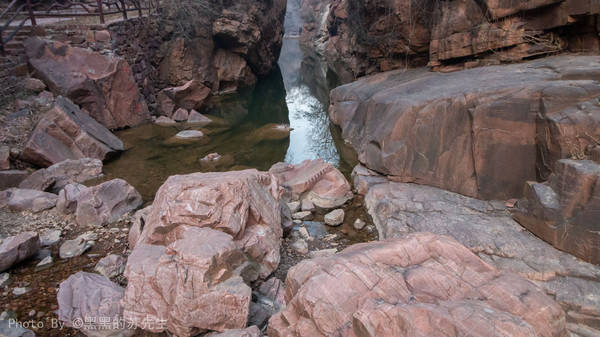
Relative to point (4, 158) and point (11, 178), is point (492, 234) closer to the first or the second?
point (11, 178)

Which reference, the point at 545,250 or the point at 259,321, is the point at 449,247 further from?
the point at 545,250

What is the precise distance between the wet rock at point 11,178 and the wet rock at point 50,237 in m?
1.98

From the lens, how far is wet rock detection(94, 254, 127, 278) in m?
4.39

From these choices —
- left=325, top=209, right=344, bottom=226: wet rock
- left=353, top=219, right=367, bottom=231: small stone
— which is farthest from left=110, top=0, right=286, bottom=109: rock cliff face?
left=353, top=219, right=367, bottom=231: small stone

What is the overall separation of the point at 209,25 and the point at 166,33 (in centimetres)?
274

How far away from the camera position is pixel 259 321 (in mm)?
3455

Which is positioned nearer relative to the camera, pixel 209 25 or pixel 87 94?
pixel 87 94

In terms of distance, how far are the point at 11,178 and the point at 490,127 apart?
26.3ft

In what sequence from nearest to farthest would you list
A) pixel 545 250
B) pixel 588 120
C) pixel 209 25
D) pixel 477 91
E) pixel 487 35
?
pixel 545 250 < pixel 588 120 < pixel 477 91 < pixel 487 35 < pixel 209 25

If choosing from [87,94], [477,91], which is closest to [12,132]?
[87,94]

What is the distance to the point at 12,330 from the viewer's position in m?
3.13

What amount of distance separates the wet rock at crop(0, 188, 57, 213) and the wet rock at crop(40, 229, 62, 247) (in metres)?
0.67

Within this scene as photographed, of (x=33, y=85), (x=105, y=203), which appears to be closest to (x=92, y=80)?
(x=33, y=85)

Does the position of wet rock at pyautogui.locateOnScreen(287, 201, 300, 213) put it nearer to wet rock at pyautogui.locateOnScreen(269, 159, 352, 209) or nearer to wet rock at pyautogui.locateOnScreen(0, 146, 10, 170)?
wet rock at pyautogui.locateOnScreen(269, 159, 352, 209)
